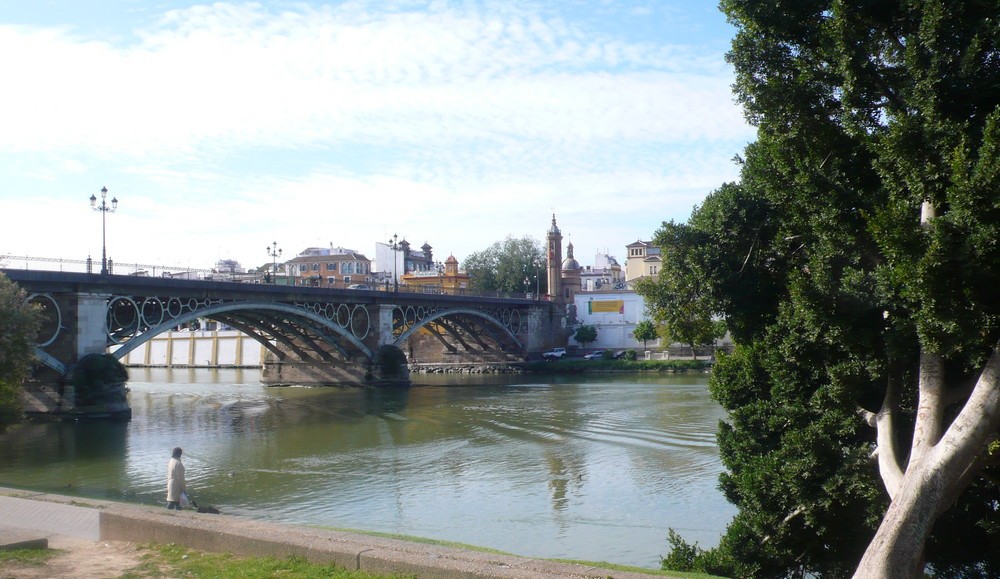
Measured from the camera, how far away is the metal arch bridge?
33875mm

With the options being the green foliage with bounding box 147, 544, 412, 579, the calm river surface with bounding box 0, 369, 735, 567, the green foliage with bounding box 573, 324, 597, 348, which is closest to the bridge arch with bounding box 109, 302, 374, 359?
the calm river surface with bounding box 0, 369, 735, 567

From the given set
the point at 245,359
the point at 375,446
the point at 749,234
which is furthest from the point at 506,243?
the point at 749,234

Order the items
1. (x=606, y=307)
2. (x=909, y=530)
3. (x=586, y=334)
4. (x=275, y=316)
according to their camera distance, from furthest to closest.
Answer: (x=606, y=307)
(x=586, y=334)
(x=275, y=316)
(x=909, y=530)

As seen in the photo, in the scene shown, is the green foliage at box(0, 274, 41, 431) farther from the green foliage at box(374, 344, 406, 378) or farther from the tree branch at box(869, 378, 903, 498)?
the green foliage at box(374, 344, 406, 378)

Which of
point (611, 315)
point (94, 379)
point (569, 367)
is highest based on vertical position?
point (611, 315)

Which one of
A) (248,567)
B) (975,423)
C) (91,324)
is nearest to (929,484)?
(975,423)

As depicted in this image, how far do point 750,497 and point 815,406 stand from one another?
147cm

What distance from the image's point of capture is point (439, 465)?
23250mm

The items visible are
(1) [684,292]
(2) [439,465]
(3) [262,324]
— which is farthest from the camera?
(3) [262,324]

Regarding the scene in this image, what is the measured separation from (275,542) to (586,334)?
73.8 m

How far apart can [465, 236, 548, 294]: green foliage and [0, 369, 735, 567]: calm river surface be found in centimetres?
5403

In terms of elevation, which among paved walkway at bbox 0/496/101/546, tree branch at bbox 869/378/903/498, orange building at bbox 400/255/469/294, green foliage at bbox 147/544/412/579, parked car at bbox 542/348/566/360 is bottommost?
parked car at bbox 542/348/566/360

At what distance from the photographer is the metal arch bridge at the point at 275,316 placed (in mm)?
33875

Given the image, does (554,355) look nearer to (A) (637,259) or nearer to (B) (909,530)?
(A) (637,259)
